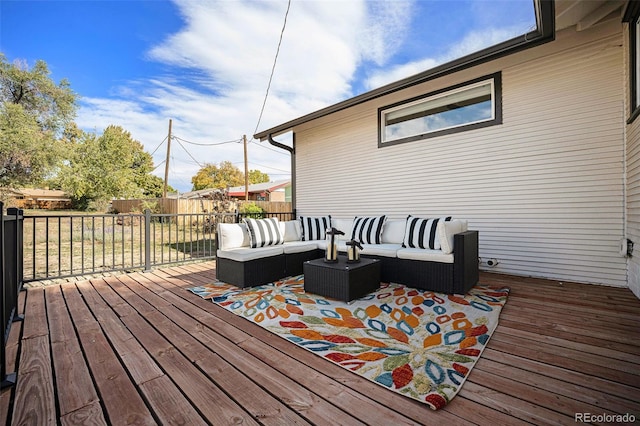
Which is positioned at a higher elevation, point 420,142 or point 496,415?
point 420,142

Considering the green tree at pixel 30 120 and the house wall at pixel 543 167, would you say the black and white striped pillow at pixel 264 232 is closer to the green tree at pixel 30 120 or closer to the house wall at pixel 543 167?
the house wall at pixel 543 167

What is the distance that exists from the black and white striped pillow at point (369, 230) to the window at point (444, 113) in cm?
172

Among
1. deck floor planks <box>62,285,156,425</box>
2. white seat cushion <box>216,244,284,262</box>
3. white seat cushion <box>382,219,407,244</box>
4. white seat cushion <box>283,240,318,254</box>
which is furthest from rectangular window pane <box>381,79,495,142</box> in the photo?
deck floor planks <box>62,285,156,425</box>

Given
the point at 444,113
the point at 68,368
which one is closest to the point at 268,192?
the point at 444,113

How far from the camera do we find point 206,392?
5.03 ft

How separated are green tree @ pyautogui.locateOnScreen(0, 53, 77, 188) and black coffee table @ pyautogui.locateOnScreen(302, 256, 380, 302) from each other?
14.5m

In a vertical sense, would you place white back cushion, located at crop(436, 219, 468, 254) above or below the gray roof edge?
below

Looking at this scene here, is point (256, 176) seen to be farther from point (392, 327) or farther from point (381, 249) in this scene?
point (392, 327)

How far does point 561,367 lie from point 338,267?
75.0 inches

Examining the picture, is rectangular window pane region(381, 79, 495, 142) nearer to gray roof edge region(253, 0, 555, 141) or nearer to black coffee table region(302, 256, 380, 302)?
gray roof edge region(253, 0, 555, 141)

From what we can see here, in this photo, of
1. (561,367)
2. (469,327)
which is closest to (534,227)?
(469,327)

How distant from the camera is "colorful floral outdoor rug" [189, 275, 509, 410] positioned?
167 cm

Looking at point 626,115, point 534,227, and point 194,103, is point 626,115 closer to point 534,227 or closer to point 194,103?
point 534,227

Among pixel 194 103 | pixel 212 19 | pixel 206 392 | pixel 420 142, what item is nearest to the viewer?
pixel 206 392
